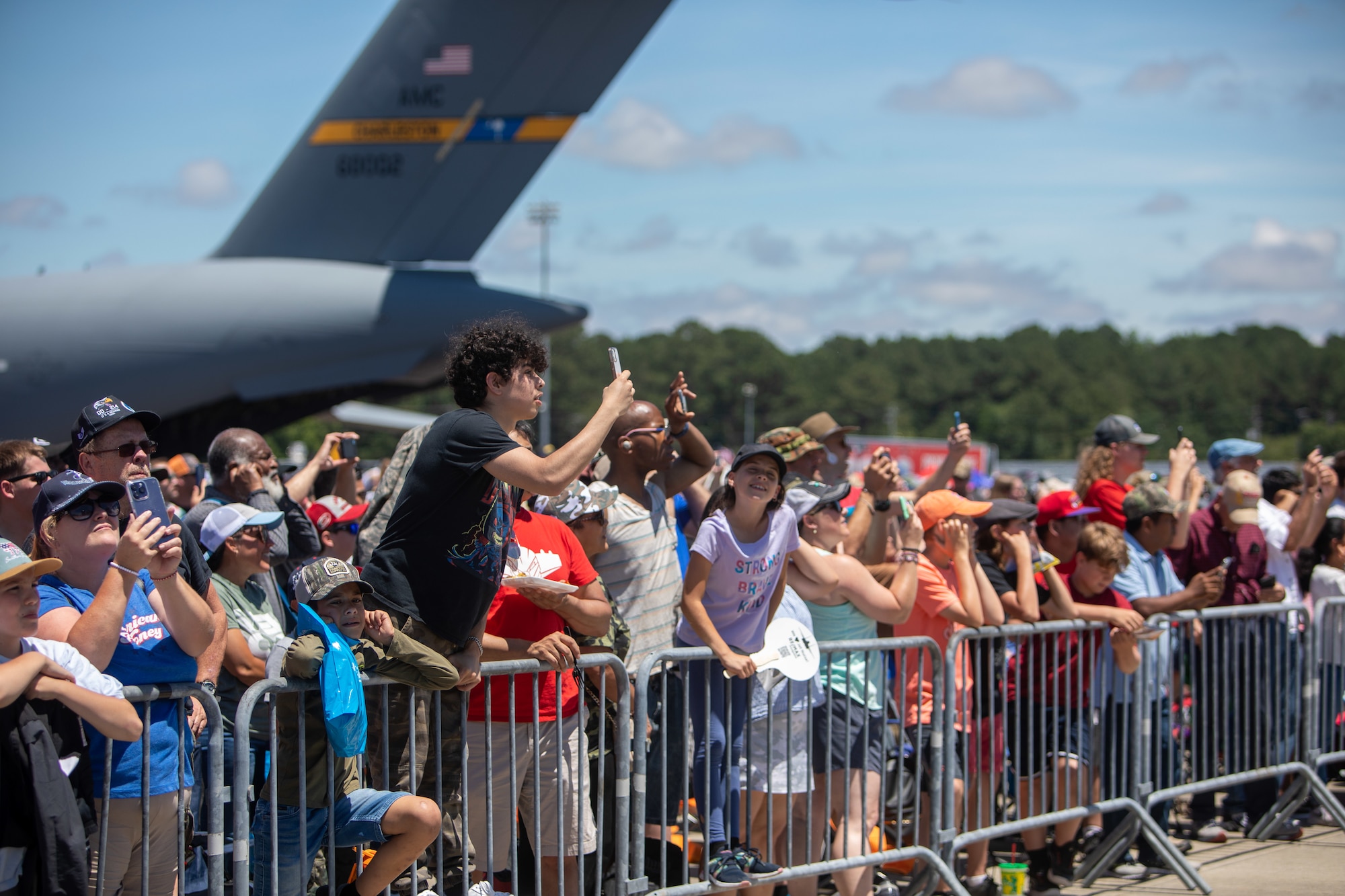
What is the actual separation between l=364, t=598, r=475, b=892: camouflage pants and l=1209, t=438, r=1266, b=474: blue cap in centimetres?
565

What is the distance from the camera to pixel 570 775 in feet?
13.1

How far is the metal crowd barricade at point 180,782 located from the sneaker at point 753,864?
1.88 metres

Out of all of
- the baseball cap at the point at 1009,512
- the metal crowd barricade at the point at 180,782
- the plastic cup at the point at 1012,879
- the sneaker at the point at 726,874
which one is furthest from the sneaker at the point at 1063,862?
the metal crowd barricade at the point at 180,782

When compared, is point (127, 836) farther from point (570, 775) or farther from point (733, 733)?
point (733, 733)

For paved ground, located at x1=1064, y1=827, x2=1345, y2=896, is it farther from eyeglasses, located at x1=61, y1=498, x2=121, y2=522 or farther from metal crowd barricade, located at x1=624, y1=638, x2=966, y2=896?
eyeglasses, located at x1=61, y1=498, x2=121, y2=522

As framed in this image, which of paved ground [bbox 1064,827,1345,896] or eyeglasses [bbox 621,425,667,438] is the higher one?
eyeglasses [bbox 621,425,667,438]

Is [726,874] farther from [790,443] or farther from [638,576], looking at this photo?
[790,443]

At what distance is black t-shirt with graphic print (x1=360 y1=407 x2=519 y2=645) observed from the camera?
10.8 ft

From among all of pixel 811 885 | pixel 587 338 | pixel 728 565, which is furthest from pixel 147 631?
pixel 587 338

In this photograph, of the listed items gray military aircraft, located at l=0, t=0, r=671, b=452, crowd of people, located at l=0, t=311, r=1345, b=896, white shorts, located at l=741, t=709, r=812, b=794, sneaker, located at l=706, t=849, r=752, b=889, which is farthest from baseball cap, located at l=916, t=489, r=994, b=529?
gray military aircraft, located at l=0, t=0, r=671, b=452

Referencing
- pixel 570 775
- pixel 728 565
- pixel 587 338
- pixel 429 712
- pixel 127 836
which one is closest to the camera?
pixel 127 836

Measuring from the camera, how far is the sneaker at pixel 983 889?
4.98 meters

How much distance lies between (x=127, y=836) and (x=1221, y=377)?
134581mm

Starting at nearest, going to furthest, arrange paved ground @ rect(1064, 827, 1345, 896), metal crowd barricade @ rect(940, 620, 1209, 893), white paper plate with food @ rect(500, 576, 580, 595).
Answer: white paper plate with food @ rect(500, 576, 580, 595) < metal crowd barricade @ rect(940, 620, 1209, 893) < paved ground @ rect(1064, 827, 1345, 896)
